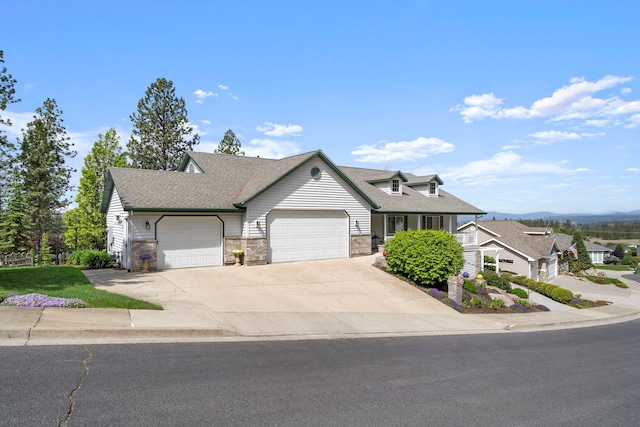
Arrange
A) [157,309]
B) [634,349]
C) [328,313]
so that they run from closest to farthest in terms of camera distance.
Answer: [157,309], [634,349], [328,313]

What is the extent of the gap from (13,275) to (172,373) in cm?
1193

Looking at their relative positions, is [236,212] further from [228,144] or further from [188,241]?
[228,144]

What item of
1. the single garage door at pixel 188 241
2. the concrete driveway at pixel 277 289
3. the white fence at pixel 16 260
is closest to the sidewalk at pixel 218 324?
the concrete driveway at pixel 277 289

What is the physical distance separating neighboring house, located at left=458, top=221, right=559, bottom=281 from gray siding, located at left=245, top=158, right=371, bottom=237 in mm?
16574

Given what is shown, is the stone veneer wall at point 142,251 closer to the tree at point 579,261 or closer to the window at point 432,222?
the window at point 432,222

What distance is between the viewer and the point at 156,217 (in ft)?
62.8

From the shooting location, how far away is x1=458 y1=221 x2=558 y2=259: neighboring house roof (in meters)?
41.0

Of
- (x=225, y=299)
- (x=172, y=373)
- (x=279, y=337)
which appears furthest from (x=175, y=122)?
(x=172, y=373)


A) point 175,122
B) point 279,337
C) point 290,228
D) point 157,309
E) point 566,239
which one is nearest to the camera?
point 279,337

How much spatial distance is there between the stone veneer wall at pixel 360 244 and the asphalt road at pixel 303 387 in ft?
48.1

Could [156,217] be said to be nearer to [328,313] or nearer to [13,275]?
[13,275]

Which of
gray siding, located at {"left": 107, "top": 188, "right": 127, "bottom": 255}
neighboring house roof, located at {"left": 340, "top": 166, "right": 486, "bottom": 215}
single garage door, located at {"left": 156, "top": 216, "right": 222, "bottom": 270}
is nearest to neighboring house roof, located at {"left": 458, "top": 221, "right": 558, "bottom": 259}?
neighboring house roof, located at {"left": 340, "top": 166, "right": 486, "bottom": 215}

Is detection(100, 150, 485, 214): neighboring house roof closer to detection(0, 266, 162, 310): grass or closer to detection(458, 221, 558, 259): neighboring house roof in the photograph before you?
detection(0, 266, 162, 310): grass

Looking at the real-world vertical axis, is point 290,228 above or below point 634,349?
above
